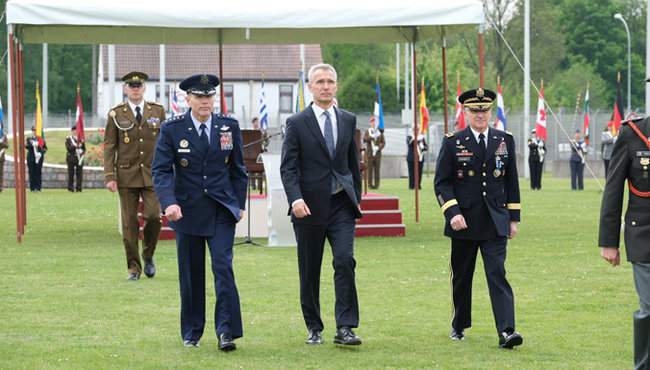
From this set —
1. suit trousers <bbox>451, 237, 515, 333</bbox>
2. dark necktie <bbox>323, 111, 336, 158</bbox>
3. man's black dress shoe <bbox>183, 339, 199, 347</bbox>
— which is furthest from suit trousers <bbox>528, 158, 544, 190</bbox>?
man's black dress shoe <bbox>183, 339, 199, 347</bbox>

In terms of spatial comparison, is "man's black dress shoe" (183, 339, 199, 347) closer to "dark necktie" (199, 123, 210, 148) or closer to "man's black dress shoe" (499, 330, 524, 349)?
"dark necktie" (199, 123, 210, 148)

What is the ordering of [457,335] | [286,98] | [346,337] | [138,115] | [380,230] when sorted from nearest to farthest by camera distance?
[346,337] → [457,335] → [138,115] → [380,230] → [286,98]

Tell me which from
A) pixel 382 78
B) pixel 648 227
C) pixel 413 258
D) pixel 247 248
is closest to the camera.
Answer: pixel 648 227

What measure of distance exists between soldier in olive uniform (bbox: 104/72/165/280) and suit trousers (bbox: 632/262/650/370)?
7074mm

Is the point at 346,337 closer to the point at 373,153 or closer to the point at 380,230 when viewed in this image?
the point at 380,230

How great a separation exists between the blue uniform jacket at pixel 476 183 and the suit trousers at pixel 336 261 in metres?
0.70

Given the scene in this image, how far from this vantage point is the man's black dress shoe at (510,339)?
362 inches

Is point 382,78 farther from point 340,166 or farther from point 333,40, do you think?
point 340,166

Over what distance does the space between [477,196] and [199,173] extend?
6.58ft

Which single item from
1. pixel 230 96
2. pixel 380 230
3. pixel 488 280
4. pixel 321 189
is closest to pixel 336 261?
pixel 321 189

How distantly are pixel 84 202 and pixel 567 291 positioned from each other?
66.9 feet

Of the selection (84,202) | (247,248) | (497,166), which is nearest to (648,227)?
(497,166)

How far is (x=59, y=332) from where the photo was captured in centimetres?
1022

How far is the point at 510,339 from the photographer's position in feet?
30.2
